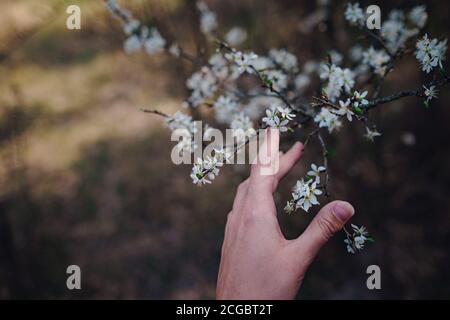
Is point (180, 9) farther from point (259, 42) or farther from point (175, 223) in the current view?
point (175, 223)

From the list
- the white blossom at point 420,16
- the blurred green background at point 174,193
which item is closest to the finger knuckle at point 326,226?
the blurred green background at point 174,193

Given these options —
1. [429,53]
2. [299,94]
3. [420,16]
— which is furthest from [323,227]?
[420,16]

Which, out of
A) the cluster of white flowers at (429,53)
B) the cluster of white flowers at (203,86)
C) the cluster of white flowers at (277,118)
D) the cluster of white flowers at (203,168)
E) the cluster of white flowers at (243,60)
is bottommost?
the cluster of white flowers at (203,168)

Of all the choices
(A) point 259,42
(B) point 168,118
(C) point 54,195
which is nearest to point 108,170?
(C) point 54,195

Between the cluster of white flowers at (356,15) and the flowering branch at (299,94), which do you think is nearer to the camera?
the flowering branch at (299,94)

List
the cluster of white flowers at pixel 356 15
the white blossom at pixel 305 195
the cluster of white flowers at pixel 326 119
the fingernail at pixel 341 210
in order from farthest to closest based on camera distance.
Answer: the cluster of white flowers at pixel 356 15 < the cluster of white flowers at pixel 326 119 < the white blossom at pixel 305 195 < the fingernail at pixel 341 210

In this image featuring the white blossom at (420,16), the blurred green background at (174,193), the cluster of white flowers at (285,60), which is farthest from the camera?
the blurred green background at (174,193)

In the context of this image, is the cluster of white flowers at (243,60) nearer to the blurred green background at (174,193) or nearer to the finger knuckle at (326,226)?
the blurred green background at (174,193)
